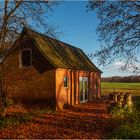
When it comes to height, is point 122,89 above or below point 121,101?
above

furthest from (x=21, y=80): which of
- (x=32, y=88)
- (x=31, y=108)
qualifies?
(x=31, y=108)

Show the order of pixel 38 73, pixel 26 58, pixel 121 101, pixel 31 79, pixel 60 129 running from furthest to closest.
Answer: pixel 26 58 < pixel 31 79 < pixel 38 73 < pixel 121 101 < pixel 60 129

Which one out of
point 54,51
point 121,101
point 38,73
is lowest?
point 121,101

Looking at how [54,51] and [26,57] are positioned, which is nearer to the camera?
[26,57]

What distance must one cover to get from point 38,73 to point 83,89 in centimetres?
805

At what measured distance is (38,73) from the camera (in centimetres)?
2673

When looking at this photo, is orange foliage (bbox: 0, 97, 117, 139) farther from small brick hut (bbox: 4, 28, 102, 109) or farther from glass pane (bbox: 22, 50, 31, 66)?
glass pane (bbox: 22, 50, 31, 66)

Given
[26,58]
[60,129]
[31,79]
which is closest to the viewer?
[60,129]

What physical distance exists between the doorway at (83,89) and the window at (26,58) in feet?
23.0

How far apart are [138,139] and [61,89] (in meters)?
14.2

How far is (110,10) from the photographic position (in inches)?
816

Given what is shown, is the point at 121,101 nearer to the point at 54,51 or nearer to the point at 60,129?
the point at 54,51

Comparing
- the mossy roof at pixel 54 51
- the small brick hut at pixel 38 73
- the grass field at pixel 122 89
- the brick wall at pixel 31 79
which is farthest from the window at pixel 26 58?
the grass field at pixel 122 89

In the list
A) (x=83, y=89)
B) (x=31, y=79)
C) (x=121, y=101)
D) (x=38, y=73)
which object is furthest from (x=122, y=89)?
(x=121, y=101)
